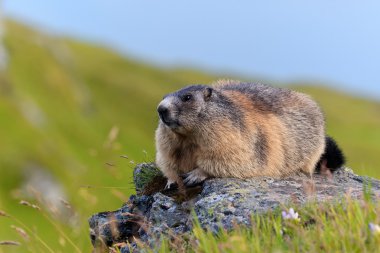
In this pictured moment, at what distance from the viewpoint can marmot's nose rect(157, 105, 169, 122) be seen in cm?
903

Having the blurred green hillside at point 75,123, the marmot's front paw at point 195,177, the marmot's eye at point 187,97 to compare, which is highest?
the marmot's eye at point 187,97

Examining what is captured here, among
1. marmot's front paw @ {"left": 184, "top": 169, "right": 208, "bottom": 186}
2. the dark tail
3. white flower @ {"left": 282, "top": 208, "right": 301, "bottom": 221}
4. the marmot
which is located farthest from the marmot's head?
white flower @ {"left": 282, "top": 208, "right": 301, "bottom": 221}

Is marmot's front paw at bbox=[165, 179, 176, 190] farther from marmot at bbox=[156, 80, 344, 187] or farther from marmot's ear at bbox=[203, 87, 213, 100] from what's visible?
marmot's ear at bbox=[203, 87, 213, 100]

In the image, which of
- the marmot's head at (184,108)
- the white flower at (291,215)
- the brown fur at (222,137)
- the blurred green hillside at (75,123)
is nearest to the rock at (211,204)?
the brown fur at (222,137)

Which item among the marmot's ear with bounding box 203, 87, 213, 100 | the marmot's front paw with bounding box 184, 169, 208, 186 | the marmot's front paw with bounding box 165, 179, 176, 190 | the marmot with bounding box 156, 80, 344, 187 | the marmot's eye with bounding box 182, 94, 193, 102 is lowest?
the marmot's front paw with bounding box 165, 179, 176, 190

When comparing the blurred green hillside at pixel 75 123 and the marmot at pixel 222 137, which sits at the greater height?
the marmot at pixel 222 137

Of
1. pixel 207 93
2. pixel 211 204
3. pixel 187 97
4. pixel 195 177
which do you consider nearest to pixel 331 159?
pixel 207 93

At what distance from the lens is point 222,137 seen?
370 inches

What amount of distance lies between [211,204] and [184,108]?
194 cm

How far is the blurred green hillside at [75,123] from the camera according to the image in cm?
4584

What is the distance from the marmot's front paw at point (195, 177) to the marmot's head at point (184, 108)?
2.06 ft

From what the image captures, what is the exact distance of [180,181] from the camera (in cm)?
909

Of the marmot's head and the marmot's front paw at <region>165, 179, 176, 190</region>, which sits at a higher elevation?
the marmot's head

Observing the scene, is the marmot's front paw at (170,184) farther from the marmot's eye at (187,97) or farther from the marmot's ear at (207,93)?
the marmot's ear at (207,93)
